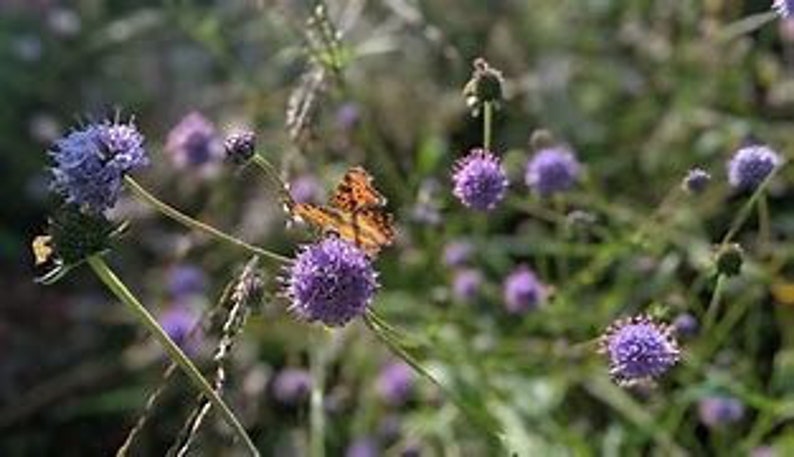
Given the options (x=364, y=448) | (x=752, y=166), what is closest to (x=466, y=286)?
(x=364, y=448)

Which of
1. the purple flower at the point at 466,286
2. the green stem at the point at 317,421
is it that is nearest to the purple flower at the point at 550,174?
the green stem at the point at 317,421

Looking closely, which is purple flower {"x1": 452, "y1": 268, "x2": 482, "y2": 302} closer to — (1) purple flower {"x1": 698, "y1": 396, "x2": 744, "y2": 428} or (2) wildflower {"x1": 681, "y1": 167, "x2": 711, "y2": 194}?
(1) purple flower {"x1": 698, "y1": 396, "x2": 744, "y2": 428}

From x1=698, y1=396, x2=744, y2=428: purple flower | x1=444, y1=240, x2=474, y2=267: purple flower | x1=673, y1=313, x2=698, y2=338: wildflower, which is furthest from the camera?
x1=444, y1=240, x2=474, y2=267: purple flower

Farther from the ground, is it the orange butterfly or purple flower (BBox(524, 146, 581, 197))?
purple flower (BBox(524, 146, 581, 197))

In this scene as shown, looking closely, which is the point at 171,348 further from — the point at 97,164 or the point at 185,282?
the point at 185,282

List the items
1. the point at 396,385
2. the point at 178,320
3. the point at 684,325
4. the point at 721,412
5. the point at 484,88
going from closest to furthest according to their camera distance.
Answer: the point at 484,88 → the point at 684,325 → the point at 721,412 → the point at 396,385 → the point at 178,320

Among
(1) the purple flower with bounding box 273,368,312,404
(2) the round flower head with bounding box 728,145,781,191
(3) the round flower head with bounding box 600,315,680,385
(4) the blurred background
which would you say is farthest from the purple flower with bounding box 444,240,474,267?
(3) the round flower head with bounding box 600,315,680,385
